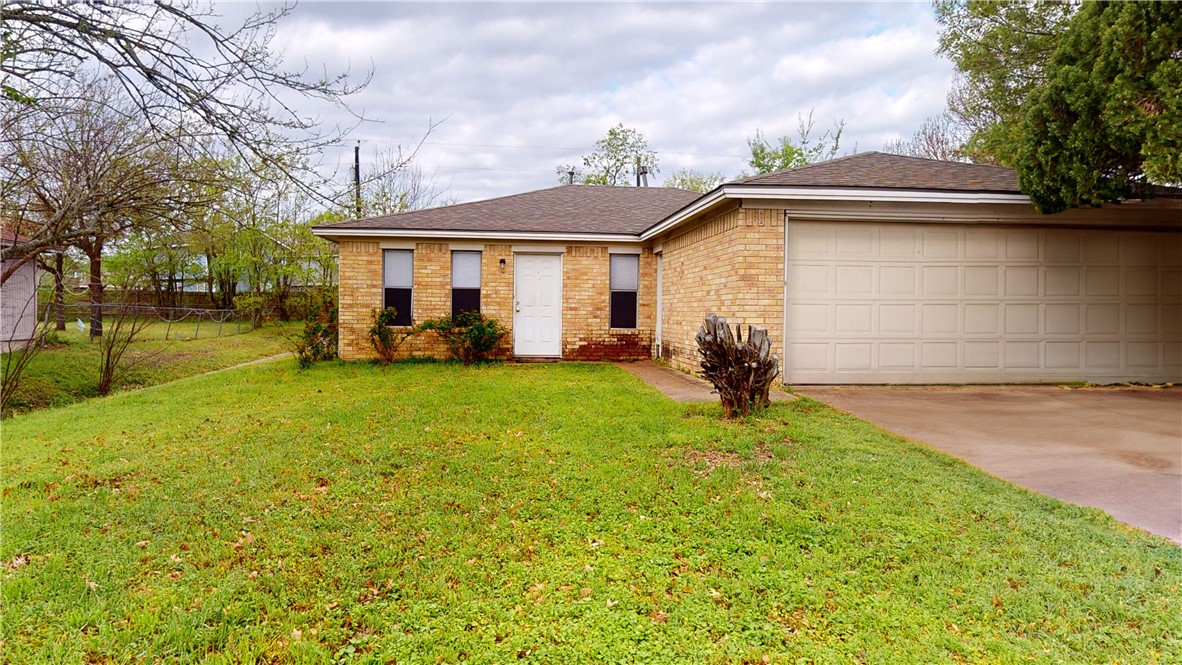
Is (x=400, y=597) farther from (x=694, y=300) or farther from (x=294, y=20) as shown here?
(x=694, y=300)

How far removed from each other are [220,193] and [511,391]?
466 cm

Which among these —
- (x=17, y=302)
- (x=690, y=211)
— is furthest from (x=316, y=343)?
(x=17, y=302)

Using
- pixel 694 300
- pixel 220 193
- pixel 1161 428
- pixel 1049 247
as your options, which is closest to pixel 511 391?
pixel 694 300

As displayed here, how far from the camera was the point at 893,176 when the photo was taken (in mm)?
8578

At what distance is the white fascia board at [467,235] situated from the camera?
11789mm

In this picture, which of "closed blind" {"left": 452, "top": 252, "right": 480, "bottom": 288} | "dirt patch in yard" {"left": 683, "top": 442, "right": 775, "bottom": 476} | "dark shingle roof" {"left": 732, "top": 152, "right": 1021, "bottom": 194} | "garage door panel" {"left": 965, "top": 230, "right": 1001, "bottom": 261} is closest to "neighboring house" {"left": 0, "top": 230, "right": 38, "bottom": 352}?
"closed blind" {"left": 452, "top": 252, "right": 480, "bottom": 288}

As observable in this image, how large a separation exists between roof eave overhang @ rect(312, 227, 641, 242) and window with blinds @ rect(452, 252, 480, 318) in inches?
18.0

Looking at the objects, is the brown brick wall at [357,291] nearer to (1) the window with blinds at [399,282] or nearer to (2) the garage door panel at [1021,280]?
(1) the window with blinds at [399,282]

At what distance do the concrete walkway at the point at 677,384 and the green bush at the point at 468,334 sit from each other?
2.63 metres

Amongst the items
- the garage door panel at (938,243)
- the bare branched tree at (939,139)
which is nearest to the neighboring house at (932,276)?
the garage door panel at (938,243)

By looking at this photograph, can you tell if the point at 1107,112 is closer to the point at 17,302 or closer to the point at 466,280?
the point at 466,280

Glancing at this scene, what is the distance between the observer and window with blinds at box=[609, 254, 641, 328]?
12797 millimetres

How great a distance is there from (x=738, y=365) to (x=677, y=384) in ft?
9.37

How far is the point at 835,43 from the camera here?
11969mm
